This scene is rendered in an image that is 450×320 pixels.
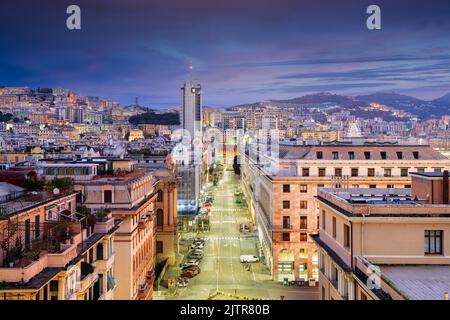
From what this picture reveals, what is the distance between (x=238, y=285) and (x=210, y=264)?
2.82 m

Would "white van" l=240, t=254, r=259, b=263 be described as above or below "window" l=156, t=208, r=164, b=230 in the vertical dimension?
Result: below

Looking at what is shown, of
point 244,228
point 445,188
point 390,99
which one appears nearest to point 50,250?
point 445,188

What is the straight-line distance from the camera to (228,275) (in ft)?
50.4

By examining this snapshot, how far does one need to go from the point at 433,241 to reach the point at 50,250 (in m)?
Result: 4.50

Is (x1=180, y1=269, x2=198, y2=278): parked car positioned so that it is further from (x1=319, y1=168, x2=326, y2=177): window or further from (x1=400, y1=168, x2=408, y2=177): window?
(x1=400, y1=168, x2=408, y2=177): window

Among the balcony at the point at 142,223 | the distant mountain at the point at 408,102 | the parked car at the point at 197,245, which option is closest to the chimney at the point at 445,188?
the distant mountain at the point at 408,102

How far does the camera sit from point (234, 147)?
73.9 metres

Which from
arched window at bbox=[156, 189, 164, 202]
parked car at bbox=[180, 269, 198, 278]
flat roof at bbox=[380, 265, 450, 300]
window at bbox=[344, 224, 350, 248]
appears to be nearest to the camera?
flat roof at bbox=[380, 265, 450, 300]

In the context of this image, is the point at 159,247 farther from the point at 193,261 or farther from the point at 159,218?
the point at 193,261

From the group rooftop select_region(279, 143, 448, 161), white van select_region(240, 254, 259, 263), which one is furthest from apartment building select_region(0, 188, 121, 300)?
white van select_region(240, 254, 259, 263)

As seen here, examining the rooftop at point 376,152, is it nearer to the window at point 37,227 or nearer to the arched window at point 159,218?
the arched window at point 159,218

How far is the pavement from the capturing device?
13055mm

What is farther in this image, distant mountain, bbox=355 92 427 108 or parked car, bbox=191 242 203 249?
parked car, bbox=191 242 203 249

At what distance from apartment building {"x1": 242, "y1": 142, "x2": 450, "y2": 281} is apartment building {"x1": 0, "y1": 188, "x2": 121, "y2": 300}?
8.33 metres
